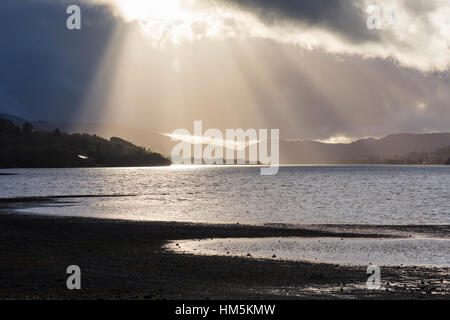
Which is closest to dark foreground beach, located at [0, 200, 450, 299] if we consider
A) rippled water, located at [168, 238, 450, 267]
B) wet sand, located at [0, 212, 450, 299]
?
wet sand, located at [0, 212, 450, 299]

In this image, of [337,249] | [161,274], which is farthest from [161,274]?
[337,249]

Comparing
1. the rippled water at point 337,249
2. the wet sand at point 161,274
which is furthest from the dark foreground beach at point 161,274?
the rippled water at point 337,249

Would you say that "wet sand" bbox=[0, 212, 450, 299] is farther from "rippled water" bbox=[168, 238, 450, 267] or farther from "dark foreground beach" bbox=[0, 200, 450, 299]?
"rippled water" bbox=[168, 238, 450, 267]

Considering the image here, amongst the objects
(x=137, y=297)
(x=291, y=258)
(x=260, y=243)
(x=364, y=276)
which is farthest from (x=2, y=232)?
(x=364, y=276)

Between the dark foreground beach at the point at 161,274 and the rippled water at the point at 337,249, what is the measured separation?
2.60 metres

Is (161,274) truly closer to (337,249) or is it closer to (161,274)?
(161,274)

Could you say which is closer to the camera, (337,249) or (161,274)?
(161,274)

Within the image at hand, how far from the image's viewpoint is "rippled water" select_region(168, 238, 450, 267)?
109 feet

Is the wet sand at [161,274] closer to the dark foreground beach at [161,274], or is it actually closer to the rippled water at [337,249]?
the dark foreground beach at [161,274]

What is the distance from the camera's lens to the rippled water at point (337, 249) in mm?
33312

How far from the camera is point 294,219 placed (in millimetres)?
66312

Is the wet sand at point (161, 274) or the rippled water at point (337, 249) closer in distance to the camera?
the wet sand at point (161, 274)

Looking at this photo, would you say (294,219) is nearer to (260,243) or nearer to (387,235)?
(387,235)

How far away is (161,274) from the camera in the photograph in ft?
84.3
